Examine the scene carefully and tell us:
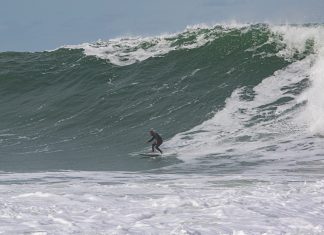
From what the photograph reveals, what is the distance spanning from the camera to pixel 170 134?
1683 centimetres

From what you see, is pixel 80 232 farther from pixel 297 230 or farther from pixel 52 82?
pixel 52 82

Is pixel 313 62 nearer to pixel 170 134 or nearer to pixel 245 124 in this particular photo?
pixel 245 124

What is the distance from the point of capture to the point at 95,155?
49.7 ft

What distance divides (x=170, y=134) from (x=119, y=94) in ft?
18.0

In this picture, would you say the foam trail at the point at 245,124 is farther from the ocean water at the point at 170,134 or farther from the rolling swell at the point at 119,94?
the rolling swell at the point at 119,94

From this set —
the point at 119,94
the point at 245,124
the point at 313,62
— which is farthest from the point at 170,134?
the point at 313,62

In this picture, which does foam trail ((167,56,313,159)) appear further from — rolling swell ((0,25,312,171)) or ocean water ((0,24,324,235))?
rolling swell ((0,25,312,171))

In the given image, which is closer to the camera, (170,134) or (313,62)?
(170,134)

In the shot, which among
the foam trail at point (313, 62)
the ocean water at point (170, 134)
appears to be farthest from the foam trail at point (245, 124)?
the foam trail at point (313, 62)

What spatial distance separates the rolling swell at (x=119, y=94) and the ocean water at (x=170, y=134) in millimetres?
73

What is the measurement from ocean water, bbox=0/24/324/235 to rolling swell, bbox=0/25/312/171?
0.24 ft

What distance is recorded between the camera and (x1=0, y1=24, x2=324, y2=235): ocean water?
20.4 ft

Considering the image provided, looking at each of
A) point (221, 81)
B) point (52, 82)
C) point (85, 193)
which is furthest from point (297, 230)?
point (52, 82)

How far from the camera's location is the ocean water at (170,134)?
620cm
